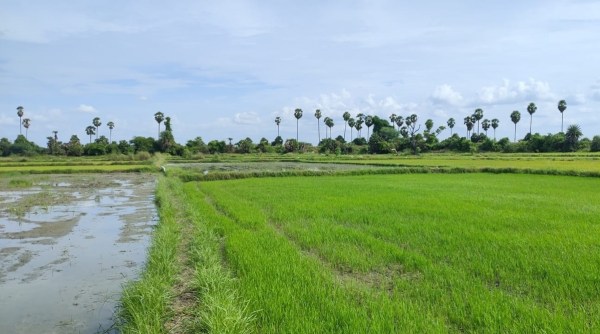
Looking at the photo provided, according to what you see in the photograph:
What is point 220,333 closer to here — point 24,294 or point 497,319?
point 497,319

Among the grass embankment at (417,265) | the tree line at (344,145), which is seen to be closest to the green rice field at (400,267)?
the grass embankment at (417,265)

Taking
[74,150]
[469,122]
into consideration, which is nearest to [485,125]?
[469,122]

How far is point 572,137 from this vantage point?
46906mm

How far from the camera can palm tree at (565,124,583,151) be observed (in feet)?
152

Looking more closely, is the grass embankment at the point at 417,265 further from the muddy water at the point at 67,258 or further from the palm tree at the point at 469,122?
the palm tree at the point at 469,122

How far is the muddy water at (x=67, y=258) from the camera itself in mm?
4289

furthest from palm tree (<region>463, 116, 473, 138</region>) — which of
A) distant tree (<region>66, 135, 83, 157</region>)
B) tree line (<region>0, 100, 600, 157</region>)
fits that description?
distant tree (<region>66, 135, 83, 157</region>)

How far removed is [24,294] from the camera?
4879 millimetres

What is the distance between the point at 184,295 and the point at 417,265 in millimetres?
2672

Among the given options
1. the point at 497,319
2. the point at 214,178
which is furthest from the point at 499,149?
the point at 497,319

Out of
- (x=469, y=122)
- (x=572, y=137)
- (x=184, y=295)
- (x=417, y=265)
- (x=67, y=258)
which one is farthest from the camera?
(x=469, y=122)

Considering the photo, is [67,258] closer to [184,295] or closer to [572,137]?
[184,295]

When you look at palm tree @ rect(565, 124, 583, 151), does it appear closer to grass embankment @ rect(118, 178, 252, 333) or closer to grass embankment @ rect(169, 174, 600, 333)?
grass embankment @ rect(169, 174, 600, 333)

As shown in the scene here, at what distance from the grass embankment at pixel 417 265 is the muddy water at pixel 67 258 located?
4.76 feet
